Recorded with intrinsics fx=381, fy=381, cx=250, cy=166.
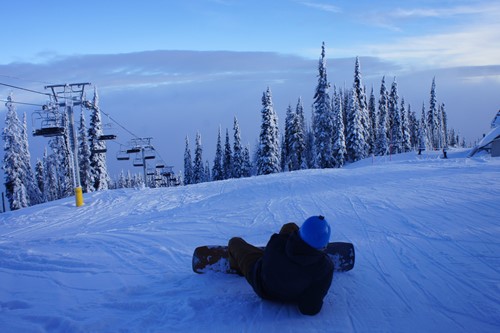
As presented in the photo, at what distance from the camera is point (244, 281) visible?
541 centimetres

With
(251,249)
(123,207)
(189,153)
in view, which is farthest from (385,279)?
(189,153)

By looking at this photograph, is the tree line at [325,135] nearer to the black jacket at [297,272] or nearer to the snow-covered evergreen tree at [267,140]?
the snow-covered evergreen tree at [267,140]

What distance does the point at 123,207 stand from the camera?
51.4ft

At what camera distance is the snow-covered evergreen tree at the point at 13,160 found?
1790 inches

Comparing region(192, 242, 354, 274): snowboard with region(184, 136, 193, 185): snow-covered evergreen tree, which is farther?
region(184, 136, 193, 185): snow-covered evergreen tree

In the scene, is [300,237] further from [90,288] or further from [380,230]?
[380,230]

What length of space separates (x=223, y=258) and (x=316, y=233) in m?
2.26

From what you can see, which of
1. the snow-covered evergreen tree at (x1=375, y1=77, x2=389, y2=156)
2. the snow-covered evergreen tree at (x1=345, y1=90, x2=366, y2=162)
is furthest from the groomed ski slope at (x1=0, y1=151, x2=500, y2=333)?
the snow-covered evergreen tree at (x1=375, y1=77, x2=389, y2=156)

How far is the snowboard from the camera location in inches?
215

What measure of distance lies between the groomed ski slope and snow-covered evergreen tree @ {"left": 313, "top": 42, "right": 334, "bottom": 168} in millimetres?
36371

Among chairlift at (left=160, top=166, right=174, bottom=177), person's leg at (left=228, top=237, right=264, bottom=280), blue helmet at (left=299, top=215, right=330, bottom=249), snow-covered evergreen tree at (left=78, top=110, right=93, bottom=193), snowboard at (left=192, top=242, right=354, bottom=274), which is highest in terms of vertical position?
blue helmet at (left=299, top=215, right=330, bottom=249)

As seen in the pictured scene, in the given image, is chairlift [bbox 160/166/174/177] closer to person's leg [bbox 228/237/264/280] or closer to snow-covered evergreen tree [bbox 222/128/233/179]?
snow-covered evergreen tree [bbox 222/128/233/179]

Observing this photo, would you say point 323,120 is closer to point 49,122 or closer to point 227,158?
point 227,158

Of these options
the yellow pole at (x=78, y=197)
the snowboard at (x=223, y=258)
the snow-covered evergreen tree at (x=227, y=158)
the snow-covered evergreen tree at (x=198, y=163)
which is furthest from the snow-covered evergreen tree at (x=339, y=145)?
the snowboard at (x=223, y=258)
